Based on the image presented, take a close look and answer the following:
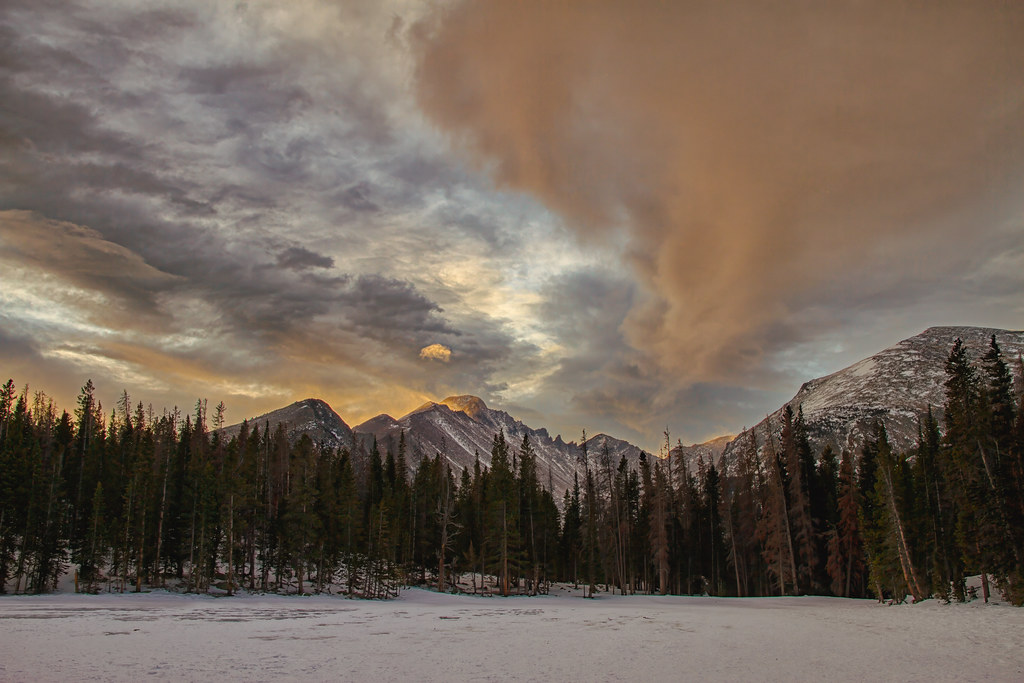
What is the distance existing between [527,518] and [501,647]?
60405 mm

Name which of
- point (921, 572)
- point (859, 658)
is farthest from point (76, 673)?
point (921, 572)

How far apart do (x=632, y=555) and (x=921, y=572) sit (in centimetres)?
3927

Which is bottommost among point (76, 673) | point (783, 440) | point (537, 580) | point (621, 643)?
point (537, 580)

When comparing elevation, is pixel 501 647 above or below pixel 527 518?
below

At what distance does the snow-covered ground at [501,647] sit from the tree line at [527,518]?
46.8 ft

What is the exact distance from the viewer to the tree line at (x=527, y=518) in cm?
4491

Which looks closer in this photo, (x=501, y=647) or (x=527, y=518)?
(x=501, y=647)

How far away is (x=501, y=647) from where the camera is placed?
2305 centimetres

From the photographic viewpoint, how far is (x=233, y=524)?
6300 cm

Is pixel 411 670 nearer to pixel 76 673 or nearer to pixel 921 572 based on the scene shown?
pixel 76 673

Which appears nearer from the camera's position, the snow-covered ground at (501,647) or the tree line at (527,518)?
the snow-covered ground at (501,647)

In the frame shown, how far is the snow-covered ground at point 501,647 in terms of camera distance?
16656mm

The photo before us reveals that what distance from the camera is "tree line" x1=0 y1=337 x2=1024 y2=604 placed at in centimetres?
4491

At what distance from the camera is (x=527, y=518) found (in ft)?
269
